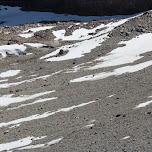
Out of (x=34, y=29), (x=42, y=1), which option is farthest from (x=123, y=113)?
(x=42, y=1)

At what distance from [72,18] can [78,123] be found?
3259 centimetres

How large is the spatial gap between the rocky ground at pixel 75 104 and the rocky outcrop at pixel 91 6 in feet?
47.9

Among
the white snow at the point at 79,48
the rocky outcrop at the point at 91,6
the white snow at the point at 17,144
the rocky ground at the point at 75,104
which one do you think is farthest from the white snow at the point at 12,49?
the white snow at the point at 17,144

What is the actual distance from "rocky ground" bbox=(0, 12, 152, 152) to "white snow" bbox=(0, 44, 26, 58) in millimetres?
280

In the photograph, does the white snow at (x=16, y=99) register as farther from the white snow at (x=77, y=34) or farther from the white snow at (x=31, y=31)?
the white snow at (x=31, y=31)

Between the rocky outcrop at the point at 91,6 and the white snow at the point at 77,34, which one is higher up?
the rocky outcrop at the point at 91,6

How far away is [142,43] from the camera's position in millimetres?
27078

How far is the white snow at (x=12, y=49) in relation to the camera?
101 ft

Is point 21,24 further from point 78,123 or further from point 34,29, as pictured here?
point 78,123

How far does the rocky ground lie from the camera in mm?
11180

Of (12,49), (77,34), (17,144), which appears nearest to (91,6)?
(77,34)

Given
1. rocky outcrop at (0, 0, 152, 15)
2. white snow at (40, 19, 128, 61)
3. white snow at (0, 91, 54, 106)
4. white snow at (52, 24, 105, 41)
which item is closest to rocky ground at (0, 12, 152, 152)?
white snow at (0, 91, 54, 106)

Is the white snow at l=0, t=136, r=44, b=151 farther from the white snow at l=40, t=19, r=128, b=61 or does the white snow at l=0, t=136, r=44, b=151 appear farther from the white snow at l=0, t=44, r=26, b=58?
the white snow at l=0, t=44, r=26, b=58

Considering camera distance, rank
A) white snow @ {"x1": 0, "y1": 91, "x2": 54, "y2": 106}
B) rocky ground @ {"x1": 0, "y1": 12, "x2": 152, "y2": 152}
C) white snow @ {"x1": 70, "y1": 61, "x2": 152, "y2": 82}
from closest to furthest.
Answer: rocky ground @ {"x1": 0, "y1": 12, "x2": 152, "y2": 152}, white snow @ {"x1": 0, "y1": 91, "x2": 54, "y2": 106}, white snow @ {"x1": 70, "y1": 61, "x2": 152, "y2": 82}
